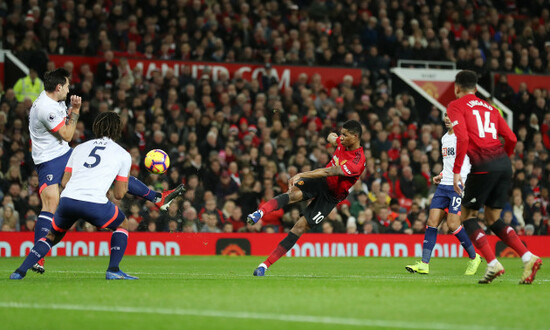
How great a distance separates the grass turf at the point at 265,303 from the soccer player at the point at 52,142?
904mm

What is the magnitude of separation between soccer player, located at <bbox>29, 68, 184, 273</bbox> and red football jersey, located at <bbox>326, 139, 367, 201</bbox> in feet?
6.98

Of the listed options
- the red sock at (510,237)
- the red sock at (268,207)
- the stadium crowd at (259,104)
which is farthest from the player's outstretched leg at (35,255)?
the stadium crowd at (259,104)

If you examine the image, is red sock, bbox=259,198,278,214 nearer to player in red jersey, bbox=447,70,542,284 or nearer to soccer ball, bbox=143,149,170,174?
soccer ball, bbox=143,149,170,174

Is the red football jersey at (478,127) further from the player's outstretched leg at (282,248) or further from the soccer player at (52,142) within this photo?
the soccer player at (52,142)

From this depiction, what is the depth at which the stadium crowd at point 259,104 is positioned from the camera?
20.3 meters

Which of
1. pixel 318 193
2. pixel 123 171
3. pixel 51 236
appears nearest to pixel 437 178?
pixel 318 193

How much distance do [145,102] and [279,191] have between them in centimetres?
407

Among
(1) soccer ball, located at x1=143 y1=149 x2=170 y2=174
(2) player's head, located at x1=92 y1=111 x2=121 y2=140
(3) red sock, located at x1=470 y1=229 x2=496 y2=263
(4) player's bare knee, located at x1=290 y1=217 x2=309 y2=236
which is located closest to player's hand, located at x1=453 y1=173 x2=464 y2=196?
(3) red sock, located at x1=470 y1=229 x2=496 y2=263

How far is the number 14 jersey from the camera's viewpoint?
9.91m

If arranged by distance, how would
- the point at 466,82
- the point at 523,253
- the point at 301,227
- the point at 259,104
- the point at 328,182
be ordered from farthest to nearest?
1. the point at 259,104
2. the point at 328,182
3. the point at 301,227
4. the point at 466,82
5. the point at 523,253

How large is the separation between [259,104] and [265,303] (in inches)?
596

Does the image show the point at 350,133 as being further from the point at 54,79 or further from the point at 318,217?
the point at 54,79

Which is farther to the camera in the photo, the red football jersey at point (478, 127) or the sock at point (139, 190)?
the sock at point (139, 190)

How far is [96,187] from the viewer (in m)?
9.94
